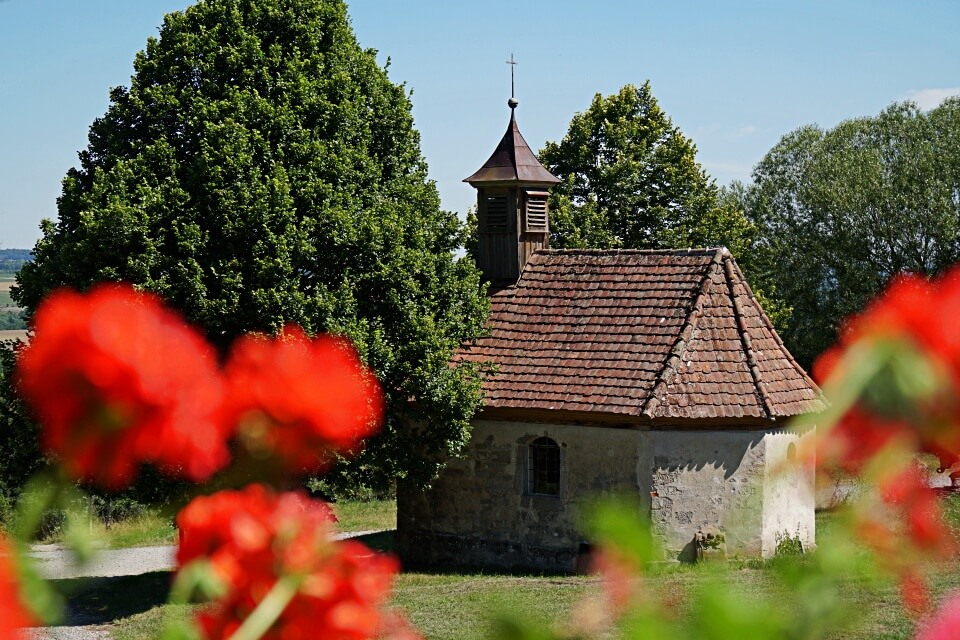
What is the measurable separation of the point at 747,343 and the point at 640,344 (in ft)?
5.72


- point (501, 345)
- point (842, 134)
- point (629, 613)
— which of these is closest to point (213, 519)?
point (629, 613)

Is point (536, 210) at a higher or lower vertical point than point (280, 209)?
higher

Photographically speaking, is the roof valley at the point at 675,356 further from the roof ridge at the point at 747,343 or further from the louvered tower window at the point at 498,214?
the louvered tower window at the point at 498,214

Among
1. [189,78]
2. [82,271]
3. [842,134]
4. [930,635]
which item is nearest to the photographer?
[930,635]

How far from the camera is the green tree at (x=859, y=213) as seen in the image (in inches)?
1476

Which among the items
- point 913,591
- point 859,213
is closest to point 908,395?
point 913,591

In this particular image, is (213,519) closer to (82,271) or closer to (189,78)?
(82,271)

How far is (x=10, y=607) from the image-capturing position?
87 cm

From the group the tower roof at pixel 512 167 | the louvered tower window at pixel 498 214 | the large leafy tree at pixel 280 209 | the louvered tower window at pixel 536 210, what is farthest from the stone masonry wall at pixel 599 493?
the tower roof at pixel 512 167

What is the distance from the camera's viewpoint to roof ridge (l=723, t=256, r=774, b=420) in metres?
18.9

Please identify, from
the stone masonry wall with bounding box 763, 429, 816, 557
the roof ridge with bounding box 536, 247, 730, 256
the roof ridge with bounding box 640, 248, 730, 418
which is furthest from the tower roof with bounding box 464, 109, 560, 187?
the stone masonry wall with bounding box 763, 429, 816, 557

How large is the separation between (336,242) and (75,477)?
55.6 ft

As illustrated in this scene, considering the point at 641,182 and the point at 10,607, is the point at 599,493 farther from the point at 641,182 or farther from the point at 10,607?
the point at 10,607

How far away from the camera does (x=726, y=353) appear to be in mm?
19547
